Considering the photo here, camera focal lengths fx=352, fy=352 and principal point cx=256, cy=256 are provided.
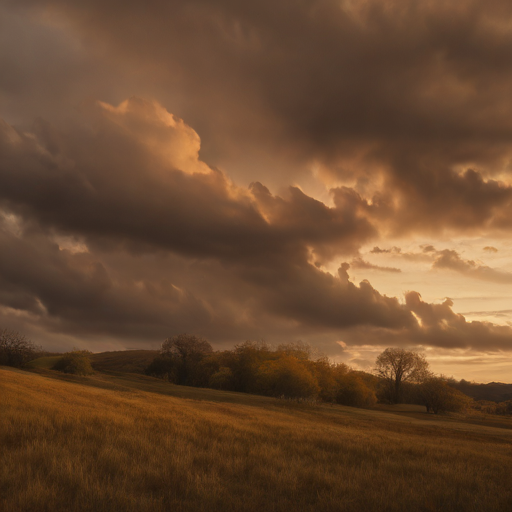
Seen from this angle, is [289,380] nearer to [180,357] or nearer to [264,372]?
[264,372]

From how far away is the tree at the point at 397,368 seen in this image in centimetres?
9256

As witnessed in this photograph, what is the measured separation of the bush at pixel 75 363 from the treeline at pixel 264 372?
25.9 m

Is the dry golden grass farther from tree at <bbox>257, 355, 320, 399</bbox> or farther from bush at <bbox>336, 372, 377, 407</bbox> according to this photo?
bush at <bbox>336, 372, 377, 407</bbox>

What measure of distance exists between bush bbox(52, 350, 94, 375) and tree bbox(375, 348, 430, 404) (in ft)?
244

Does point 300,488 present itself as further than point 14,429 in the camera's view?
No

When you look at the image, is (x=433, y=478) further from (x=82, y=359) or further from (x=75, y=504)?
(x=82, y=359)

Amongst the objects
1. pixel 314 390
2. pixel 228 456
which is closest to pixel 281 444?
pixel 228 456

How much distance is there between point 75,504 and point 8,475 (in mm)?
1935

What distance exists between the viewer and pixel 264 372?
64.9 metres

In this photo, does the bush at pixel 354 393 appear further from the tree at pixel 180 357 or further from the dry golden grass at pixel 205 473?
the dry golden grass at pixel 205 473

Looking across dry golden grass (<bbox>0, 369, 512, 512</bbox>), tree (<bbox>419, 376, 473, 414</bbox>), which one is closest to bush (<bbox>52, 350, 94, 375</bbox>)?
dry golden grass (<bbox>0, 369, 512, 512</bbox>)

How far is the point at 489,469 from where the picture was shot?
41.0 feet

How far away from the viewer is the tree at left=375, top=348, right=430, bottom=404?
92562mm

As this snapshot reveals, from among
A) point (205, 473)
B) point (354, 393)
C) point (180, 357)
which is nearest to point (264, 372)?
point (354, 393)
